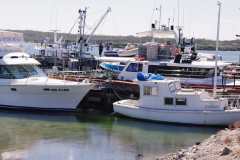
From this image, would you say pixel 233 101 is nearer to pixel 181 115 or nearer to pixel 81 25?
pixel 181 115

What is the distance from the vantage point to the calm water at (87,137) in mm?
22828

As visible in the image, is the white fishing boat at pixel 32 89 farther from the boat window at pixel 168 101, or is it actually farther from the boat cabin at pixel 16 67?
the boat window at pixel 168 101

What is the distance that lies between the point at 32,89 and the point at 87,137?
945 cm

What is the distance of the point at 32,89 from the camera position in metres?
35.3

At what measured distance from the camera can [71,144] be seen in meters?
24.8

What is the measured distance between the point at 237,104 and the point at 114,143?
862 centimetres

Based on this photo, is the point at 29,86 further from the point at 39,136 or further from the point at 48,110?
the point at 39,136

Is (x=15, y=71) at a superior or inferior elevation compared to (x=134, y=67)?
inferior

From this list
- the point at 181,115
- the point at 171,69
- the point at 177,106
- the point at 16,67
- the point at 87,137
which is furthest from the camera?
the point at 171,69

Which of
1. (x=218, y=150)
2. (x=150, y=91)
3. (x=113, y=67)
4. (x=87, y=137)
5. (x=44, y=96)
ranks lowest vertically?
(x=87, y=137)

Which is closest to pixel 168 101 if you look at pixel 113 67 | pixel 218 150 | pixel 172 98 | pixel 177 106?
pixel 172 98

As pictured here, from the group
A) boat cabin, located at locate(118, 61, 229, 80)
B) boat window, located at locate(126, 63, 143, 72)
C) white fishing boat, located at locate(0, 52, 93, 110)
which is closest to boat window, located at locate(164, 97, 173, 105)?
white fishing boat, located at locate(0, 52, 93, 110)

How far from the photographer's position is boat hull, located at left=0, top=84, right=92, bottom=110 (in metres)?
35.3

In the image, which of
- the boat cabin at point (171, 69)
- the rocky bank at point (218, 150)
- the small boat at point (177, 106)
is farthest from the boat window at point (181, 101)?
the rocky bank at point (218, 150)
